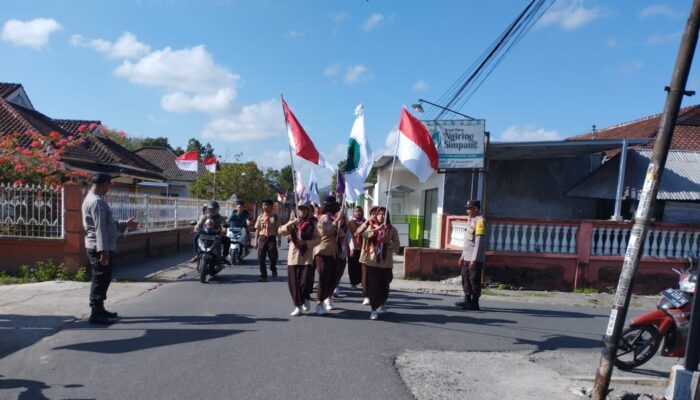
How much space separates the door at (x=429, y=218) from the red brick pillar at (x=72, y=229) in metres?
10.6

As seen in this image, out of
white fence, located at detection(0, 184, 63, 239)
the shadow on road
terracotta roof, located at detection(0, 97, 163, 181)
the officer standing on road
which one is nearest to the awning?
the officer standing on road

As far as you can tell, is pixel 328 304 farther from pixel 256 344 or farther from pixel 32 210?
pixel 32 210

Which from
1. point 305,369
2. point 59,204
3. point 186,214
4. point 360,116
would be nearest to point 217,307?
point 305,369

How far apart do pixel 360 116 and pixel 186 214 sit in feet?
38.1

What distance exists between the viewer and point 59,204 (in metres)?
9.46

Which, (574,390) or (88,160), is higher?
(88,160)

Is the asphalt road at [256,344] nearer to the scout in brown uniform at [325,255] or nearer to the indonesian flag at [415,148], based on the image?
the scout in brown uniform at [325,255]

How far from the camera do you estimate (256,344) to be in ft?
18.4

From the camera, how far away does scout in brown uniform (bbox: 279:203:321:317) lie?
23.4 feet

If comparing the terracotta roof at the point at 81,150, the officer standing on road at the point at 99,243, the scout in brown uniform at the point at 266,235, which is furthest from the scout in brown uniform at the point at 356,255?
the terracotta roof at the point at 81,150

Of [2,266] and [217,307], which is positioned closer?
[217,307]

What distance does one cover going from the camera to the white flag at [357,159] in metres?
7.82

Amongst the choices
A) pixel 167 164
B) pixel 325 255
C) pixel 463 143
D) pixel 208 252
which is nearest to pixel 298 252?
pixel 325 255

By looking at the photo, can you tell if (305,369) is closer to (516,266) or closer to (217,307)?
(217,307)
